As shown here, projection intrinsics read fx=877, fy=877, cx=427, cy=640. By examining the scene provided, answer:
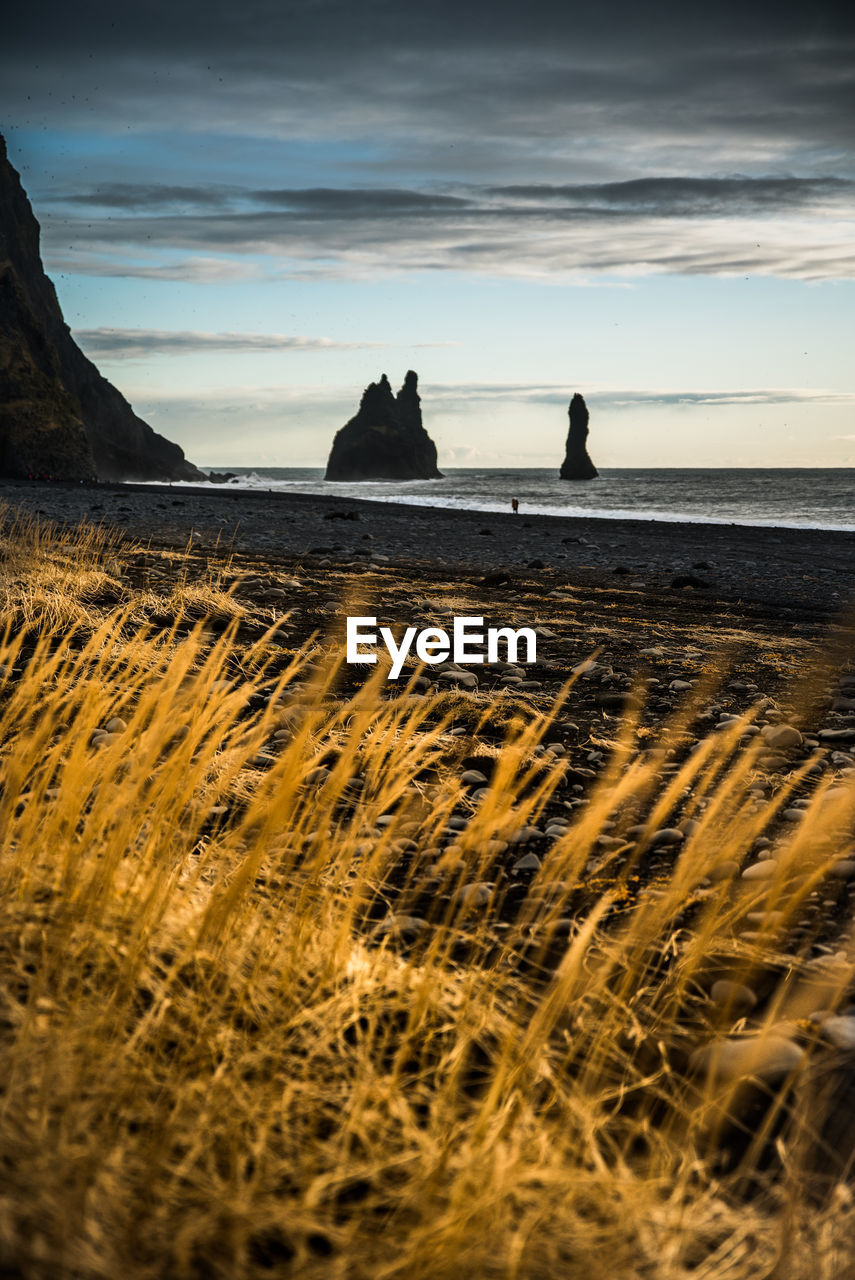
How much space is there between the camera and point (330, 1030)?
6.71 feet

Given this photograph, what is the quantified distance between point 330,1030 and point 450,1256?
2.38 ft

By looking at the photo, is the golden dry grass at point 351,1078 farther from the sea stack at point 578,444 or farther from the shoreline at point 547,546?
the sea stack at point 578,444

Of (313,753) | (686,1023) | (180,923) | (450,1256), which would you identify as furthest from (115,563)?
(450,1256)

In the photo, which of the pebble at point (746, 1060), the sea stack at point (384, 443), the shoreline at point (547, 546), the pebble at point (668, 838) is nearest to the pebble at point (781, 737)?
the pebble at point (668, 838)

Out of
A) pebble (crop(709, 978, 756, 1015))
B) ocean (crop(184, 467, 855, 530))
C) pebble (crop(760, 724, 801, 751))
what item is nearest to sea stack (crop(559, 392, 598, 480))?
ocean (crop(184, 467, 855, 530))

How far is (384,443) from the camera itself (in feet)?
444

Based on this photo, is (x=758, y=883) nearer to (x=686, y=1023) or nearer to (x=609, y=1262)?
(x=686, y=1023)

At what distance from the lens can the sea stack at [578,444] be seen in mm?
121375
